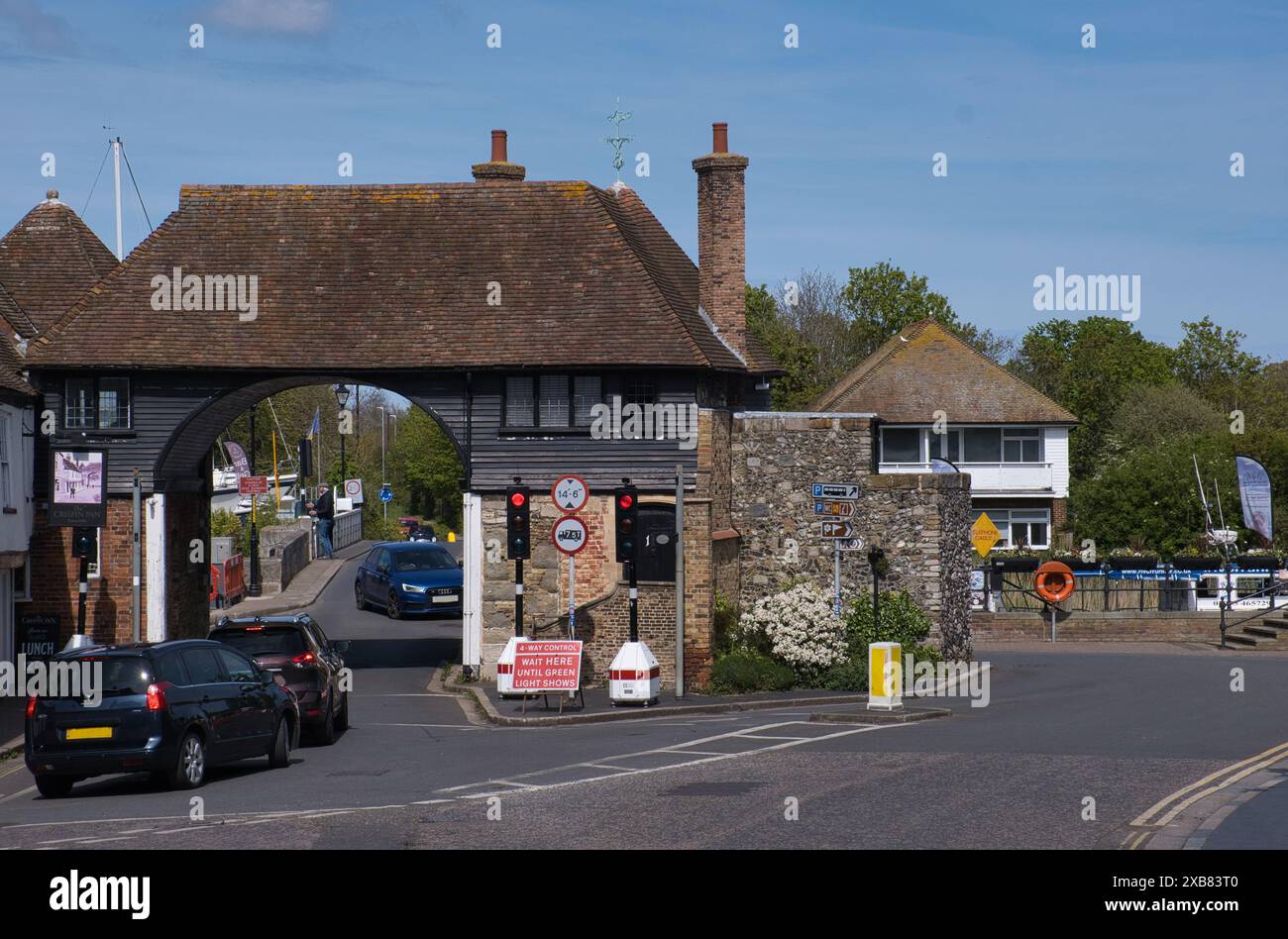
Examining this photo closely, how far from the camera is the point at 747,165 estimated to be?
108ft

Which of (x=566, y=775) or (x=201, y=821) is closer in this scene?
(x=201, y=821)

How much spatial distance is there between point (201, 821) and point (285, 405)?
3487 inches

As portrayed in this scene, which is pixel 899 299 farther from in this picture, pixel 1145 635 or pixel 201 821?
pixel 201 821

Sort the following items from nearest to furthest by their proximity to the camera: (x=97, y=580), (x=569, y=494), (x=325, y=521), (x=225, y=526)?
(x=569, y=494), (x=97, y=580), (x=225, y=526), (x=325, y=521)

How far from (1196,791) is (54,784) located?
12340mm

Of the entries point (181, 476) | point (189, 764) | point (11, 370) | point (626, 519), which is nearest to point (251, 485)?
point (181, 476)

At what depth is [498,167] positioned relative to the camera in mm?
38562

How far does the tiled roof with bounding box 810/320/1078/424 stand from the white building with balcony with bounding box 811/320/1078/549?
0.04 metres

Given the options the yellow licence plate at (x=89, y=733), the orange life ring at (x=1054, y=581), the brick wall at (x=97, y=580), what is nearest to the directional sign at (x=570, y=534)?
the brick wall at (x=97, y=580)

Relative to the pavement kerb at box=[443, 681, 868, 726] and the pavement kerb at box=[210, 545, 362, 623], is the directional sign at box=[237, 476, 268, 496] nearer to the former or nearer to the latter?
the pavement kerb at box=[210, 545, 362, 623]

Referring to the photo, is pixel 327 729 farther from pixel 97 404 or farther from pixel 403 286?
pixel 403 286

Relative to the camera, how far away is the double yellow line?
45.8ft

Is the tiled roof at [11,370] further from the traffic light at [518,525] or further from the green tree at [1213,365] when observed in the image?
the green tree at [1213,365]
